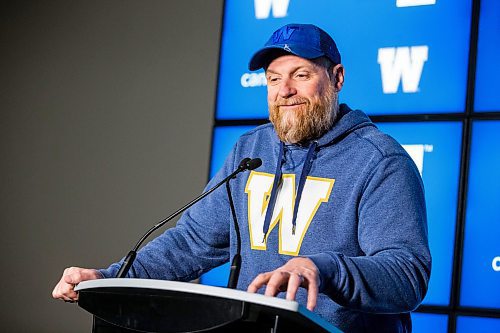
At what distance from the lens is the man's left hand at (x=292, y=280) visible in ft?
4.38

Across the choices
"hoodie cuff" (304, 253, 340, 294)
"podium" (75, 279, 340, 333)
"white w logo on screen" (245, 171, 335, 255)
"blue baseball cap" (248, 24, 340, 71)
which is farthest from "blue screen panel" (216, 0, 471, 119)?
"podium" (75, 279, 340, 333)

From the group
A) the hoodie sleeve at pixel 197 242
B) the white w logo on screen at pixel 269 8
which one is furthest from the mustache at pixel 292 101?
the white w logo on screen at pixel 269 8

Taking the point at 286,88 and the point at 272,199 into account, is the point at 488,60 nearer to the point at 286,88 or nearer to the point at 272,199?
the point at 286,88

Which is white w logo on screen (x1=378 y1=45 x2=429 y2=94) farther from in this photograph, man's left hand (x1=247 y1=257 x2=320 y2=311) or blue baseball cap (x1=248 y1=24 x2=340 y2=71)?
man's left hand (x1=247 y1=257 x2=320 y2=311)

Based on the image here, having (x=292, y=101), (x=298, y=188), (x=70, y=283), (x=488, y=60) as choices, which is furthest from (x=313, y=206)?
(x=488, y=60)

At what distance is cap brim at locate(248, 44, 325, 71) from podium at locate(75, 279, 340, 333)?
0.85 meters

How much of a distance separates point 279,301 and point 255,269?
854 mm

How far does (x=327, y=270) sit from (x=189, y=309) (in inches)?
12.5

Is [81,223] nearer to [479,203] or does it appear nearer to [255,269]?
[479,203]

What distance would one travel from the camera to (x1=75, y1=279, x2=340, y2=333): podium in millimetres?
1237

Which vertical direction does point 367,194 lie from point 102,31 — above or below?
below

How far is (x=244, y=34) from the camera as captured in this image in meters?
3.92

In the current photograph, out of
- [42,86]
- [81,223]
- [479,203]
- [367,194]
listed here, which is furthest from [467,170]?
[42,86]

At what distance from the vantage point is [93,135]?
13.9 feet
